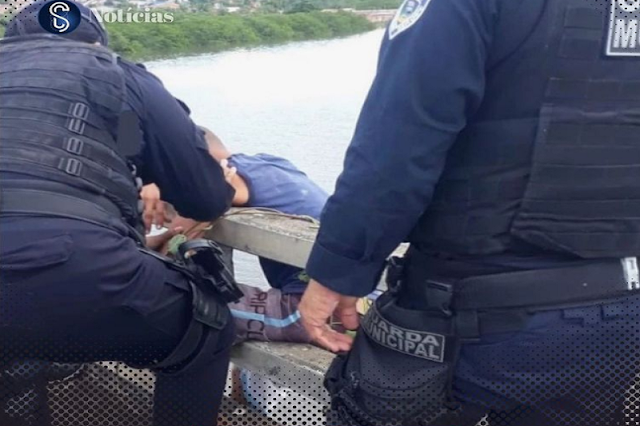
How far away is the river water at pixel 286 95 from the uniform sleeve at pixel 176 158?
4.63 feet

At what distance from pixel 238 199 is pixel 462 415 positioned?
1.40 meters

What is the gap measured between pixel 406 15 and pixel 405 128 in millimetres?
232

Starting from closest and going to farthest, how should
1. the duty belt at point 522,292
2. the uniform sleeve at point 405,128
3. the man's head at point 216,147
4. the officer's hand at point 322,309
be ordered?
the uniform sleeve at point 405,128, the duty belt at point 522,292, the officer's hand at point 322,309, the man's head at point 216,147

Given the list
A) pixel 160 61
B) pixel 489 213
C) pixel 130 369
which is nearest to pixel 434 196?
pixel 489 213

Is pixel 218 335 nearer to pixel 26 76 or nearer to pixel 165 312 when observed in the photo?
pixel 165 312

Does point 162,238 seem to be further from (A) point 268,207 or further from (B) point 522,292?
(B) point 522,292

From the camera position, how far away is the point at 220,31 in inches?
163

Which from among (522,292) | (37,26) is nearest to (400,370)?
(522,292)

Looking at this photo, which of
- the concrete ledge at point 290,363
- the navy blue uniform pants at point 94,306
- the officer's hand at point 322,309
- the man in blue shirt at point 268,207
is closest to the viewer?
the officer's hand at point 322,309

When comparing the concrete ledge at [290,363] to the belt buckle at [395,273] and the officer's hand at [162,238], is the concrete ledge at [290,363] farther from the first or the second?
the belt buckle at [395,273]

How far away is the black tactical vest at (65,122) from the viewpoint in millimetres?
2195

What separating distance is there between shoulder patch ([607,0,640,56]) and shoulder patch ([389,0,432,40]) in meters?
0.37

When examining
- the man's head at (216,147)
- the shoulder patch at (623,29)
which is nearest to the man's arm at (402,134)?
the shoulder patch at (623,29)

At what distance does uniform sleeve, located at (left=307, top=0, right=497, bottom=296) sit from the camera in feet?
5.73
